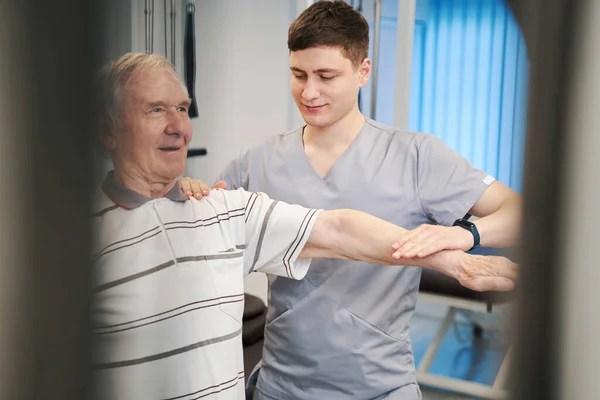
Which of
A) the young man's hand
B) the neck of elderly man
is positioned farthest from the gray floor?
the neck of elderly man

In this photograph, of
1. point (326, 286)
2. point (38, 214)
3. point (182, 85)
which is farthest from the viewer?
point (326, 286)

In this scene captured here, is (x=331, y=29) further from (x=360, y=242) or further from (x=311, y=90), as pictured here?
(x=360, y=242)

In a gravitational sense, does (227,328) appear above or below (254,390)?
above

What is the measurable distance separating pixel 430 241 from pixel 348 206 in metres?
0.25

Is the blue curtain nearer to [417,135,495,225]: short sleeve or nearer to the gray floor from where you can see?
[417,135,495,225]: short sleeve

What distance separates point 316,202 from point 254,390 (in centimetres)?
41

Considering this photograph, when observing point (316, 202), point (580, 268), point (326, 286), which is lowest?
point (326, 286)

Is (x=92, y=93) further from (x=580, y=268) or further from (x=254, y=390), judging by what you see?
(x=254, y=390)

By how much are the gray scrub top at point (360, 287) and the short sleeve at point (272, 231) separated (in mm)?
180

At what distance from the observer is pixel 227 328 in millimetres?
876

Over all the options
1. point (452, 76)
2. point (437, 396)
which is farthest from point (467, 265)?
point (437, 396)

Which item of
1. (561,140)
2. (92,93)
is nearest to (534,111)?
(561,140)

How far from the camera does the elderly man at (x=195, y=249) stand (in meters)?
0.59

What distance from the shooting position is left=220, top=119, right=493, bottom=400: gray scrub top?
116 centimetres
